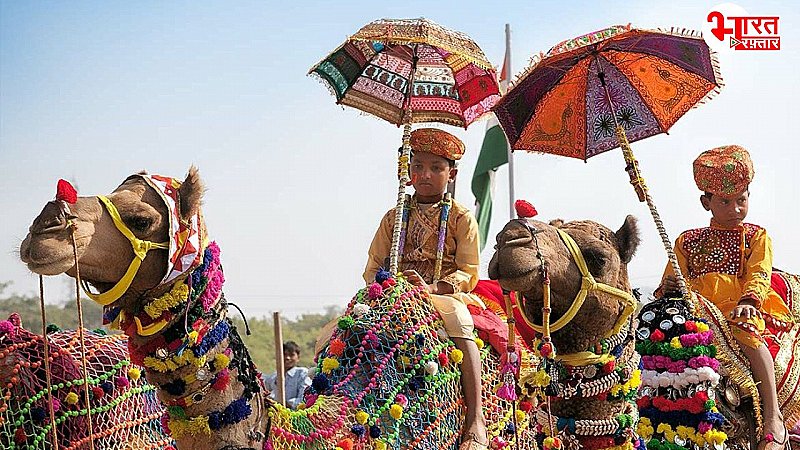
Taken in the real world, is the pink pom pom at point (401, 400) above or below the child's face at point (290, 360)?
above

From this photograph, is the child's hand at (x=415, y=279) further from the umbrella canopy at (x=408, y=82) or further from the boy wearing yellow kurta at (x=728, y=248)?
the boy wearing yellow kurta at (x=728, y=248)

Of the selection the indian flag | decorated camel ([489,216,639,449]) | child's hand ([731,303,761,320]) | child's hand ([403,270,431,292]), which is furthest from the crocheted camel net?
the indian flag

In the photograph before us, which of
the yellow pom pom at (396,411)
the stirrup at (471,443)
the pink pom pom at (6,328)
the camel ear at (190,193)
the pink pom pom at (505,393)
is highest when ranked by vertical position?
the camel ear at (190,193)

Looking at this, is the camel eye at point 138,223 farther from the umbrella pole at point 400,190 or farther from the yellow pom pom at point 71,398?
the umbrella pole at point 400,190

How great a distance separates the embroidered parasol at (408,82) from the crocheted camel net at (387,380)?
5.20 ft

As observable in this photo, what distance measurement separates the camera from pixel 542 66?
17.6 feet

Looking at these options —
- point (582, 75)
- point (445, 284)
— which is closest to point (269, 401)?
A: point (445, 284)

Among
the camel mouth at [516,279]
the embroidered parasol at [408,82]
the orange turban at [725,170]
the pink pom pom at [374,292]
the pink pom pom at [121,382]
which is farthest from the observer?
the embroidered parasol at [408,82]

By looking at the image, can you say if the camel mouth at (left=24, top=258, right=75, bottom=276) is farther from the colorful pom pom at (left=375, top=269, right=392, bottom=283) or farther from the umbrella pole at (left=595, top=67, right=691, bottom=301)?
the umbrella pole at (left=595, top=67, right=691, bottom=301)

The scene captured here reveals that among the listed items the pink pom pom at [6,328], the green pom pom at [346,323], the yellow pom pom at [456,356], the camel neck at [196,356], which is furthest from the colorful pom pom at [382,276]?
the pink pom pom at [6,328]

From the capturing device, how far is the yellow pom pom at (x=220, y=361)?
3.60 meters

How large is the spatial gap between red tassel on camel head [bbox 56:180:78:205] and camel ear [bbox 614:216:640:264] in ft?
8.38

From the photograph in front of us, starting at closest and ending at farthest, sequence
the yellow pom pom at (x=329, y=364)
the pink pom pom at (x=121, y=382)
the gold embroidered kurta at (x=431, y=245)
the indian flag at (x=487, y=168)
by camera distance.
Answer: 1. the yellow pom pom at (x=329, y=364)
2. the pink pom pom at (x=121, y=382)
3. the gold embroidered kurta at (x=431, y=245)
4. the indian flag at (x=487, y=168)

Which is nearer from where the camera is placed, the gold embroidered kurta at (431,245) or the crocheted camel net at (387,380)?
the crocheted camel net at (387,380)
